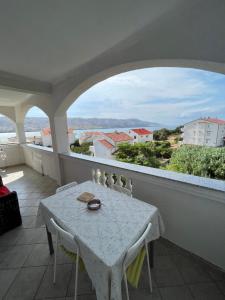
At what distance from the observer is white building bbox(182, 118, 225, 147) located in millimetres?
1577

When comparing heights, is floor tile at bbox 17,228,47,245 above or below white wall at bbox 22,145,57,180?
below

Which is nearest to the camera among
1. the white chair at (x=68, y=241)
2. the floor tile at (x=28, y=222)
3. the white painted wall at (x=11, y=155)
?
the white chair at (x=68, y=241)

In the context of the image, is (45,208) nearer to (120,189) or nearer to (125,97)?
(120,189)

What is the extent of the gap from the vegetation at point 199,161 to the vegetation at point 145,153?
0.64 ft

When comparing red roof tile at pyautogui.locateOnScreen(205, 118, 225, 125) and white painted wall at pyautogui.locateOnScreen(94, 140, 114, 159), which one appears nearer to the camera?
red roof tile at pyautogui.locateOnScreen(205, 118, 225, 125)

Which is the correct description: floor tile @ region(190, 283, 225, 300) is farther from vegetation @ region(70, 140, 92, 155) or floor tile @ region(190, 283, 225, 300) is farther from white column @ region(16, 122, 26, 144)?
white column @ region(16, 122, 26, 144)

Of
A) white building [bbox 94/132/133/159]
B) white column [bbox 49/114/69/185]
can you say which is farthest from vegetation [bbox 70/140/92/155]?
white building [bbox 94/132/133/159]

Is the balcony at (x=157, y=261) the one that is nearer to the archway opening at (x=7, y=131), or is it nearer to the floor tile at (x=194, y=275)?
the floor tile at (x=194, y=275)

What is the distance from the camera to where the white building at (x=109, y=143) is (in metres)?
2.82

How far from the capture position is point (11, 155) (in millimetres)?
5465

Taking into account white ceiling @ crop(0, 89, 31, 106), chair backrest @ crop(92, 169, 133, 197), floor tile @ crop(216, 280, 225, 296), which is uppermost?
white ceiling @ crop(0, 89, 31, 106)

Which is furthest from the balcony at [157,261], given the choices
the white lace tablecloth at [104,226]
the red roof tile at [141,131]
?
the red roof tile at [141,131]

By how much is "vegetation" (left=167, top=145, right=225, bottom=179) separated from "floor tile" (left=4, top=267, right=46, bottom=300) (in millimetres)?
1991

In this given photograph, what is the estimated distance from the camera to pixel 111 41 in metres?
1.65
